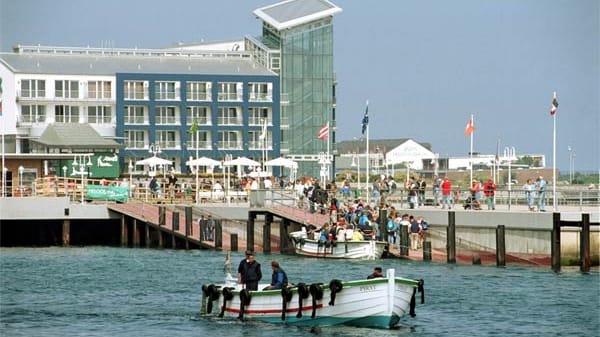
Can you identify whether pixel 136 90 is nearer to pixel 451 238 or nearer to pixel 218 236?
pixel 218 236

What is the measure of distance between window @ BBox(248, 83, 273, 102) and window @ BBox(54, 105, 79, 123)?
1768 centimetres

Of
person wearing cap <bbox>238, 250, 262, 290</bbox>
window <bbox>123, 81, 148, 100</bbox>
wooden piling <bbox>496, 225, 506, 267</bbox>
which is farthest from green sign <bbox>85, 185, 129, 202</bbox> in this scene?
window <bbox>123, 81, 148, 100</bbox>

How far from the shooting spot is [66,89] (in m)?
144

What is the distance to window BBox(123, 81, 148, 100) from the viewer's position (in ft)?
479

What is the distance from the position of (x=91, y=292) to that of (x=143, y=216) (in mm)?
23566

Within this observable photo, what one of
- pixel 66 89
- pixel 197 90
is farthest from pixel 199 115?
pixel 66 89

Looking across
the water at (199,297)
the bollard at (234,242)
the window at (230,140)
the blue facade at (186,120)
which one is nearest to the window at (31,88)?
the blue facade at (186,120)

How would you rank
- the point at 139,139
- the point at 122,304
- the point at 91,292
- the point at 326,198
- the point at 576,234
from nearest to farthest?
the point at 122,304
the point at 91,292
the point at 576,234
the point at 326,198
the point at 139,139

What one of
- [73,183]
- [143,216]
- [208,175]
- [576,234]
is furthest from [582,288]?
[208,175]

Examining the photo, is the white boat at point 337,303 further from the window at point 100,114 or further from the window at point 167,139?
the window at point 100,114

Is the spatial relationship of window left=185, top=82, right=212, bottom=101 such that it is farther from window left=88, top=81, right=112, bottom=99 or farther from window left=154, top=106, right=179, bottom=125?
window left=88, top=81, right=112, bottom=99

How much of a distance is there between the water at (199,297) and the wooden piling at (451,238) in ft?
2.52

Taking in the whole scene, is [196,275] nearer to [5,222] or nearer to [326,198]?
[326,198]

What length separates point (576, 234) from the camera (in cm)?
6091
